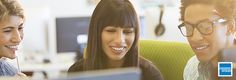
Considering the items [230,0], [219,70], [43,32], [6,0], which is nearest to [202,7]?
[230,0]

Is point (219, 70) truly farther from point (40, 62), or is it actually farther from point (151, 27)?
point (40, 62)

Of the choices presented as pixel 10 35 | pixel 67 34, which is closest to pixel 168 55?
pixel 10 35

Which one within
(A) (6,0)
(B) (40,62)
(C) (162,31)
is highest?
(A) (6,0)

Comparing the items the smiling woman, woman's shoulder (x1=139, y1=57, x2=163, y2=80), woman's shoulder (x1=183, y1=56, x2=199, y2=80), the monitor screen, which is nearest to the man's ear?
woman's shoulder (x1=183, y1=56, x2=199, y2=80)

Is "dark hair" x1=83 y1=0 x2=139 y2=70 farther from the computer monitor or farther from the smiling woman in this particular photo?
the computer monitor

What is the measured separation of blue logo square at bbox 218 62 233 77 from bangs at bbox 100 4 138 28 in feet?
0.97

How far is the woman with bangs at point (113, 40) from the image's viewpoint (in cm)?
125

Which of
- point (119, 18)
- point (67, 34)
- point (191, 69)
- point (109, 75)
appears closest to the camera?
point (109, 75)

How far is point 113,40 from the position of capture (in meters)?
1.29

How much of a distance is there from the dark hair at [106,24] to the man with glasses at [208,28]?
0.16 metres

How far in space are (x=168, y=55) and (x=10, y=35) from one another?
1.76 ft

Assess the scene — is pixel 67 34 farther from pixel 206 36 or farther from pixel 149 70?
pixel 206 36

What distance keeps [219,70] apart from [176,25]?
21cm

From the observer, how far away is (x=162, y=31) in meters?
1.55
